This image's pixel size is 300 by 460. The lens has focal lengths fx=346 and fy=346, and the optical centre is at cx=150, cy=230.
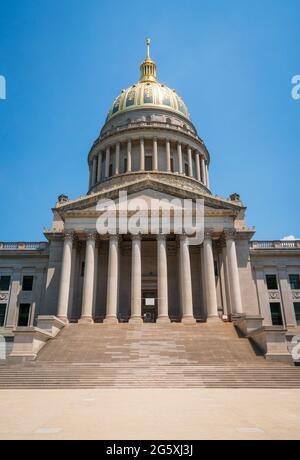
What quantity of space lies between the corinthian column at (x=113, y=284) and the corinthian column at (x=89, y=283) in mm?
1733

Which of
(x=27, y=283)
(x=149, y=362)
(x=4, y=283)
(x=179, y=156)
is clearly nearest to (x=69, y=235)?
(x=27, y=283)

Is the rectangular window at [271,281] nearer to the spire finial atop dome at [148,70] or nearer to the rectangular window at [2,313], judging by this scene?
the rectangular window at [2,313]

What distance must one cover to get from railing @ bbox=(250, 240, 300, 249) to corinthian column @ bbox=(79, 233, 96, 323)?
21.1m

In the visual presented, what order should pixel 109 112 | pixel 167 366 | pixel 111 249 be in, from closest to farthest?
pixel 167 366 < pixel 111 249 < pixel 109 112

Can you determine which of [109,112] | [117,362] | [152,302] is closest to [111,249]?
[152,302]

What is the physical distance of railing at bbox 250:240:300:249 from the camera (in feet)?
147

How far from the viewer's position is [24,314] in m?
41.9

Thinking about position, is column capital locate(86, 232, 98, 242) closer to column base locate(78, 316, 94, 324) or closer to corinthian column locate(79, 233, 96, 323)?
corinthian column locate(79, 233, 96, 323)

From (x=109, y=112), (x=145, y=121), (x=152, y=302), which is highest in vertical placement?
(x=109, y=112)

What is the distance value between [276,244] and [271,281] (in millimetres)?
5047

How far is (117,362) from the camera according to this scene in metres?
21.8

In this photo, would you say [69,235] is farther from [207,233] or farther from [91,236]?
[207,233]

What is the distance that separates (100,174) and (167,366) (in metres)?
42.7
